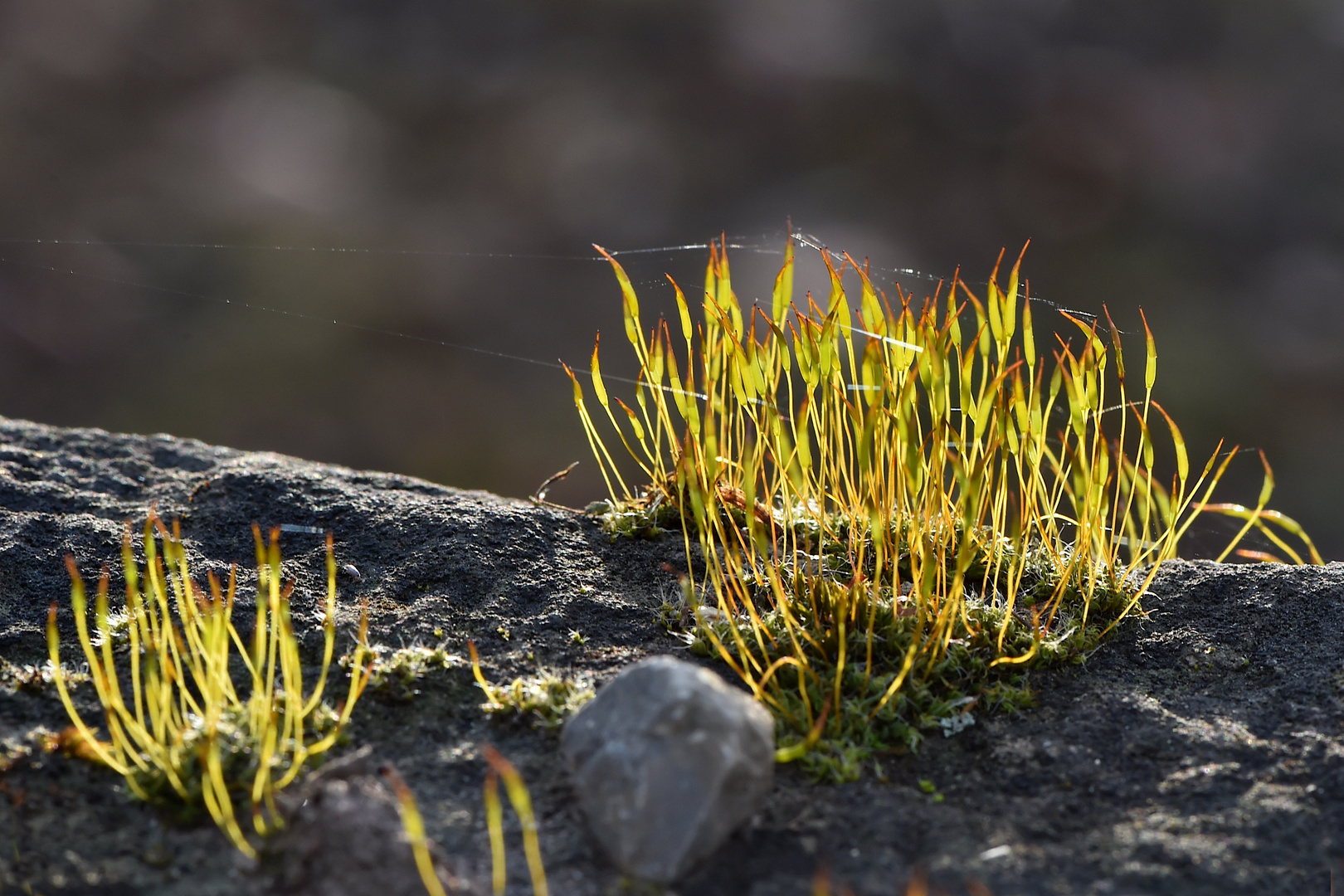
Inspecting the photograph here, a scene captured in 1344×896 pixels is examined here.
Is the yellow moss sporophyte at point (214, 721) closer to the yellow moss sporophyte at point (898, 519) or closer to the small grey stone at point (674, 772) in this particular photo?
the small grey stone at point (674, 772)

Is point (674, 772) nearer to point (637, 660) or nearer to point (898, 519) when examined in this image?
point (637, 660)

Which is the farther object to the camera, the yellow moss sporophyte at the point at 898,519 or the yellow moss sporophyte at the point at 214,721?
the yellow moss sporophyte at the point at 898,519

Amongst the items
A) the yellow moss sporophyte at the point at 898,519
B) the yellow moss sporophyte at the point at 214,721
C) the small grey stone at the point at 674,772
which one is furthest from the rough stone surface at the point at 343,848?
the yellow moss sporophyte at the point at 898,519

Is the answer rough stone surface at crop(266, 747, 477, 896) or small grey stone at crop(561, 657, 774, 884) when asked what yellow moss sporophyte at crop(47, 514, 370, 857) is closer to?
rough stone surface at crop(266, 747, 477, 896)

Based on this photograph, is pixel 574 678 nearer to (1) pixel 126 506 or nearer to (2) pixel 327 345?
(1) pixel 126 506

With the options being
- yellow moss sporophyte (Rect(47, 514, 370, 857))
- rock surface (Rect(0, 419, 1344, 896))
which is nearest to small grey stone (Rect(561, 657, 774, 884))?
rock surface (Rect(0, 419, 1344, 896))

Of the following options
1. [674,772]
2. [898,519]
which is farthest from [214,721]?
[898,519]

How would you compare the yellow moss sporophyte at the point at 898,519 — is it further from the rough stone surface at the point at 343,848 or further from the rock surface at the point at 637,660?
the rough stone surface at the point at 343,848
